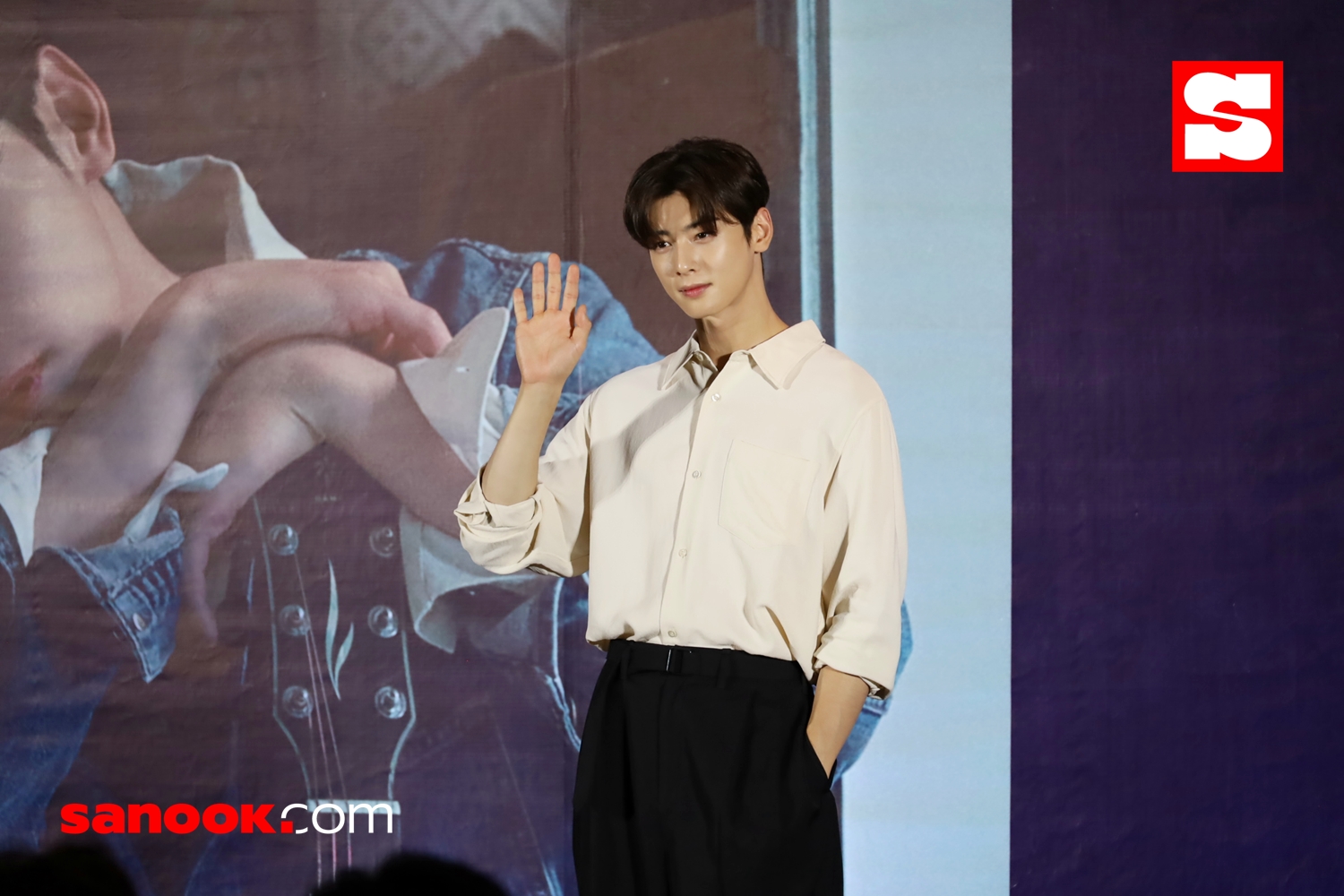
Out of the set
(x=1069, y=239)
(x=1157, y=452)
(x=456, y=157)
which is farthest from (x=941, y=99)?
(x=456, y=157)

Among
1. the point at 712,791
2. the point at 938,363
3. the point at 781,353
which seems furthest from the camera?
the point at 938,363

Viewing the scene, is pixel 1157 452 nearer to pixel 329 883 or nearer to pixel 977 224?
pixel 977 224

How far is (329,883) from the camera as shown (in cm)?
237

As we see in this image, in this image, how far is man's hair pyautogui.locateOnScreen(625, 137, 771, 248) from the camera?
131 centimetres

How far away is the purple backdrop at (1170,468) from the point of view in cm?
235

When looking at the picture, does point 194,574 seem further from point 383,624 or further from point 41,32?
point 41,32

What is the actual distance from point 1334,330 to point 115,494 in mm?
2927

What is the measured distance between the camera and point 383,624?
7.79 ft

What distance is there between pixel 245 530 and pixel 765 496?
157cm

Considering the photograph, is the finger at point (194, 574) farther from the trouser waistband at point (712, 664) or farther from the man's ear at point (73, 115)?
the trouser waistband at point (712, 664)

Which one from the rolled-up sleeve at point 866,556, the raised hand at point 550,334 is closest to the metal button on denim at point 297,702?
the raised hand at point 550,334

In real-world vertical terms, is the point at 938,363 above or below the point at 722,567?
above

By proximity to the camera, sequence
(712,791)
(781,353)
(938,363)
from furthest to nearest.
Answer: (938,363), (781,353), (712,791)

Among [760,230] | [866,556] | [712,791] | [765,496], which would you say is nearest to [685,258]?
[760,230]
